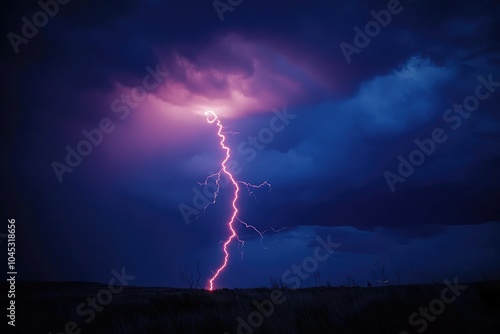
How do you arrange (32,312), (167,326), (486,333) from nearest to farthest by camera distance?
(486,333) → (167,326) → (32,312)

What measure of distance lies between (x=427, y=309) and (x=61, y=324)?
234 inches

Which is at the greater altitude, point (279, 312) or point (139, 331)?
point (139, 331)

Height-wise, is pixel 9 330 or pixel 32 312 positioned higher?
pixel 32 312

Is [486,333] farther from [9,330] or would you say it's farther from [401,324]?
[9,330]

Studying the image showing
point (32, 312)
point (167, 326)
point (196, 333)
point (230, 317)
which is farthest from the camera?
point (32, 312)

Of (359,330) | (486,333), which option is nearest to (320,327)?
Result: (359,330)

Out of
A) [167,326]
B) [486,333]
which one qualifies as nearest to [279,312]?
[167,326]

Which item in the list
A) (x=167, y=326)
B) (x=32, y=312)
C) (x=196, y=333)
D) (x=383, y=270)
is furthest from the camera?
(x=383, y=270)

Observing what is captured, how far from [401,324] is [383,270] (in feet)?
11.8

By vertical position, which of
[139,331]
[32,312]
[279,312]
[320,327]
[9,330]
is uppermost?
[32,312]

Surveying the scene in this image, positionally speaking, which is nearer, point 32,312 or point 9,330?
point 9,330

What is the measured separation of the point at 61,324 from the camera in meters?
5.53

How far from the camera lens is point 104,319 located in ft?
19.2

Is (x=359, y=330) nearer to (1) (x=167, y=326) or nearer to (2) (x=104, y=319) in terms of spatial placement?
(1) (x=167, y=326)
